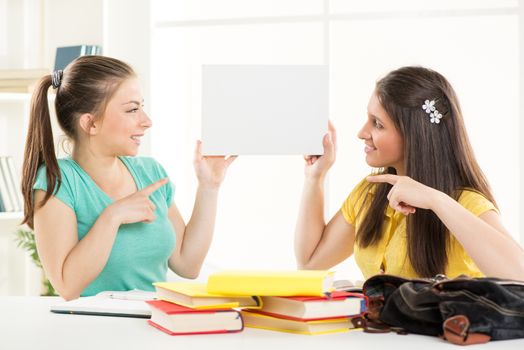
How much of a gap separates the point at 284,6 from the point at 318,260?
1611 mm

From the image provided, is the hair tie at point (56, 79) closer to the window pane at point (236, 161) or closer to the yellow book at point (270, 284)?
the yellow book at point (270, 284)

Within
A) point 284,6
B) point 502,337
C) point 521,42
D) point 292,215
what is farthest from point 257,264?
point 502,337

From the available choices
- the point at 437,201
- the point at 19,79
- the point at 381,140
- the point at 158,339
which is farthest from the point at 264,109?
the point at 19,79

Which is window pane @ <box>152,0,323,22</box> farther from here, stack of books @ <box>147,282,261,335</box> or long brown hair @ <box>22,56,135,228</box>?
stack of books @ <box>147,282,261,335</box>

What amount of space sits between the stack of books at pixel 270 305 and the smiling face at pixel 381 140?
0.75m

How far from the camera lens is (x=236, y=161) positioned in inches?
139

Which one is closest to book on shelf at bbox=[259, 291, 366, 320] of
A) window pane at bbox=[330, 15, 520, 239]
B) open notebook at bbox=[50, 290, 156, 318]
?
open notebook at bbox=[50, 290, 156, 318]

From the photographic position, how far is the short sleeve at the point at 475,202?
6.11 ft

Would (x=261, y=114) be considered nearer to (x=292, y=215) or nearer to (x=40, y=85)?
(x=40, y=85)

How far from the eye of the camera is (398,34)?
3342 mm

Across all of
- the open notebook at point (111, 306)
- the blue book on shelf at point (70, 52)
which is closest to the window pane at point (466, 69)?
the blue book on shelf at point (70, 52)

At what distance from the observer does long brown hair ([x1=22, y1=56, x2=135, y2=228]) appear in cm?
204

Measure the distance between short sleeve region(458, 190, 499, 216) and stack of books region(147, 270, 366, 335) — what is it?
0.64m

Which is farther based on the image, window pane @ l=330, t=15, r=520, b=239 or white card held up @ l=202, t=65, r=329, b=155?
window pane @ l=330, t=15, r=520, b=239
